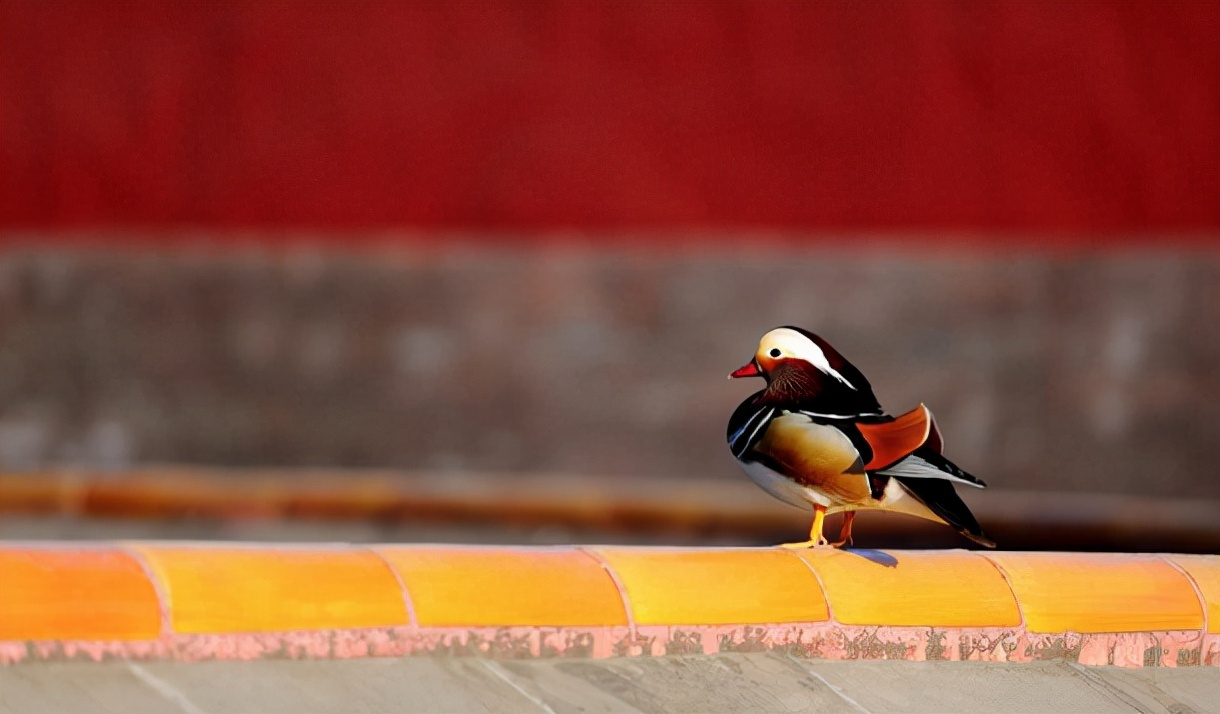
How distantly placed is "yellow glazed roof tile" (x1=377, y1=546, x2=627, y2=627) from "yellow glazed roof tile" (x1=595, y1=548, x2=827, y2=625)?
4 centimetres

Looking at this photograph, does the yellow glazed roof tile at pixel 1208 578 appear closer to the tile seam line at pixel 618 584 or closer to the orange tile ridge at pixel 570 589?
the orange tile ridge at pixel 570 589

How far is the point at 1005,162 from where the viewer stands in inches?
155

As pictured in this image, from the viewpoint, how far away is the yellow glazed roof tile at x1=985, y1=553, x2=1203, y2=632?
1896 millimetres

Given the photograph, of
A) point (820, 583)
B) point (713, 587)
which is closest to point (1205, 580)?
point (820, 583)

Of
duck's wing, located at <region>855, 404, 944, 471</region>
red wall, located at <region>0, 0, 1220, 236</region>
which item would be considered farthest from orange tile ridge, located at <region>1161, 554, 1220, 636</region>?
red wall, located at <region>0, 0, 1220, 236</region>

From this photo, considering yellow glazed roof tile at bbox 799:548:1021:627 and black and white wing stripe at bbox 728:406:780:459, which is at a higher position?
black and white wing stripe at bbox 728:406:780:459

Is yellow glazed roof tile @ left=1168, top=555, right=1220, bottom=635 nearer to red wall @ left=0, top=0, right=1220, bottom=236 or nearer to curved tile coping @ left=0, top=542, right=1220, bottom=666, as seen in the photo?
curved tile coping @ left=0, top=542, right=1220, bottom=666

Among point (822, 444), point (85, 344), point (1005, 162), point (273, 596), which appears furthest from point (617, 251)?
point (273, 596)

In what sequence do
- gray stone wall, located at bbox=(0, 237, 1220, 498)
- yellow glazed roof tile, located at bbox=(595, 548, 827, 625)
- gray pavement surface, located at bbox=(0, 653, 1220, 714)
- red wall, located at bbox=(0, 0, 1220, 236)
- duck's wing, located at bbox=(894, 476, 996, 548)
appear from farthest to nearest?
gray stone wall, located at bbox=(0, 237, 1220, 498) < red wall, located at bbox=(0, 0, 1220, 236) < duck's wing, located at bbox=(894, 476, 996, 548) < yellow glazed roof tile, located at bbox=(595, 548, 827, 625) < gray pavement surface, located at bbox=(0, 653, 1220, 714)

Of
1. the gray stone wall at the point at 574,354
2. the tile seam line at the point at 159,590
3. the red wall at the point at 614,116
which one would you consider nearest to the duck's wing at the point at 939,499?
the tile seam line at the point at 159,590

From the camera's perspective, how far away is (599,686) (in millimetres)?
1577

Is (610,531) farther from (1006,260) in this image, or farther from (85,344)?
(85,344)

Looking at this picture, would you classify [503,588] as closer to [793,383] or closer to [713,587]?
[713,587]

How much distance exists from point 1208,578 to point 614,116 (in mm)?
2271
